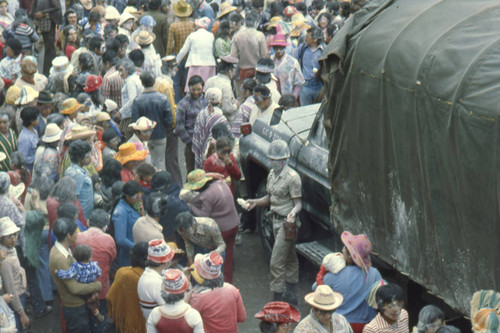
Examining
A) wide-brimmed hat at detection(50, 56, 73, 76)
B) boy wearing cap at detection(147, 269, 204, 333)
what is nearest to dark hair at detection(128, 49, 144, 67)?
wide-brimmed hat at detection(50, 56, 73, 76)

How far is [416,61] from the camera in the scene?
7109mm

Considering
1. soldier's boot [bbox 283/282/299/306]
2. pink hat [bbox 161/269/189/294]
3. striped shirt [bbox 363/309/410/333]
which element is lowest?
soldier's boot [bbox 283/282/299/306]

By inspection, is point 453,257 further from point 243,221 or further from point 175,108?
point 175,108

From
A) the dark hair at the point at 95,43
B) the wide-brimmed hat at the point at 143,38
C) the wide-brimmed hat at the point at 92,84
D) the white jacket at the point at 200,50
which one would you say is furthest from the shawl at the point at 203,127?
the white jacket at the point at 200,50

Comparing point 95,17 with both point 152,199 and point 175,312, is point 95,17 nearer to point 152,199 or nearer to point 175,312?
point 152,199

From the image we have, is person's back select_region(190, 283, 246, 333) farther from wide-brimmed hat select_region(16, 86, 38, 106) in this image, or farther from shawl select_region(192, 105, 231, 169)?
wide-brimmed hat select_region(16, 86, 38, 106)

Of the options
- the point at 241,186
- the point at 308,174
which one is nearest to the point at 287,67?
the point at 241,186

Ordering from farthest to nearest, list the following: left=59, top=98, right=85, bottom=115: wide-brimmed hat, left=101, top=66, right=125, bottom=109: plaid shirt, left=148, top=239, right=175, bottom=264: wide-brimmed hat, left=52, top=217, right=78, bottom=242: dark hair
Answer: left=101, top=66, right=125, bottom=109: plaid shirt → left=59, top=98, right=85, bottom=115: wide-brimmed hat → left=52, top=217, right=78, bottom=242: dark hair → left=148, top=239, right=175, bottom=264: wide-brimmed hat

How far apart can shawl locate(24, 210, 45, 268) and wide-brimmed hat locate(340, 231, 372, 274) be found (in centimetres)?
324

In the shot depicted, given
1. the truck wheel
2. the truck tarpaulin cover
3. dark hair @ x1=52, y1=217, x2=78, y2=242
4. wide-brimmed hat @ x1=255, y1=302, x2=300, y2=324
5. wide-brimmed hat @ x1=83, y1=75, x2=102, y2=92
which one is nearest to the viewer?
wide-brimmed hat @ x1=255, y1=302, x2=300, y2=324

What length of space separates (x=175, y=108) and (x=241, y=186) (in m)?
1.92

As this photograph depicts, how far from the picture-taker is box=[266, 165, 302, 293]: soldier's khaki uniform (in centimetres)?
882

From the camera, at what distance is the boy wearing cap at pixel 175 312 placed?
6469mm

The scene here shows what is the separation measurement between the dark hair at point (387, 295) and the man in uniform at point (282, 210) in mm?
2244
